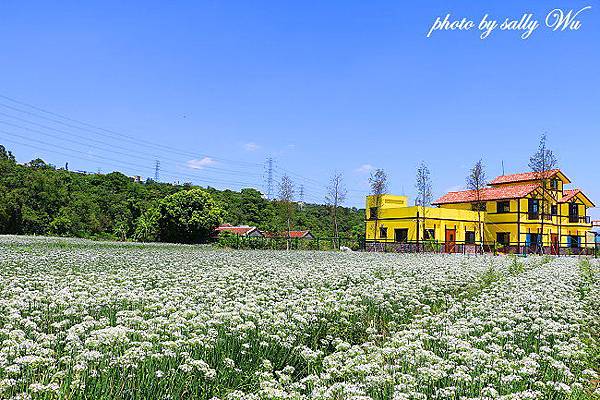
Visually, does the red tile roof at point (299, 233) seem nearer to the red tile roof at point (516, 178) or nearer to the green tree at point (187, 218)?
the green tree at point (187, 218)

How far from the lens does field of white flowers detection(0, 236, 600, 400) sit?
517 cm

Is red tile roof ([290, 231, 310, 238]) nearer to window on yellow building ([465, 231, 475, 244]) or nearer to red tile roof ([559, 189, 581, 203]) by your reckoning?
window on yellow building ([465, 231, 475, 244])

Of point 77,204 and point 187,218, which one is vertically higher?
point 77,204

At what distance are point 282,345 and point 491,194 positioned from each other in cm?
4806

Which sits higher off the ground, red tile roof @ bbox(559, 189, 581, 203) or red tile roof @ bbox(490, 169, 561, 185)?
red tile roof @ bbox(490, 169, 561, 185)

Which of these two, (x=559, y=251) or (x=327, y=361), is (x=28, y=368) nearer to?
(x=327, y=361)

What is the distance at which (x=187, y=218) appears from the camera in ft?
174

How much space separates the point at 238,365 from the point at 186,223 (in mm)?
47395

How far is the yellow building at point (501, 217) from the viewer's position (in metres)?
46.7

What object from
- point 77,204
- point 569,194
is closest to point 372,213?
point 569,194

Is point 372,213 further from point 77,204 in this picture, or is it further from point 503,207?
point 77,204

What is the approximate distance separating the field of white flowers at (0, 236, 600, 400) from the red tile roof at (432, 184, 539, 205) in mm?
39040

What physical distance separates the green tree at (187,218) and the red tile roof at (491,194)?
23.7m

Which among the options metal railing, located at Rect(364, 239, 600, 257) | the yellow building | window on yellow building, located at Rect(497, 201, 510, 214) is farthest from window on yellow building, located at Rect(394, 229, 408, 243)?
window on yellow building, located at Rect(497, 201, 510, 214)
